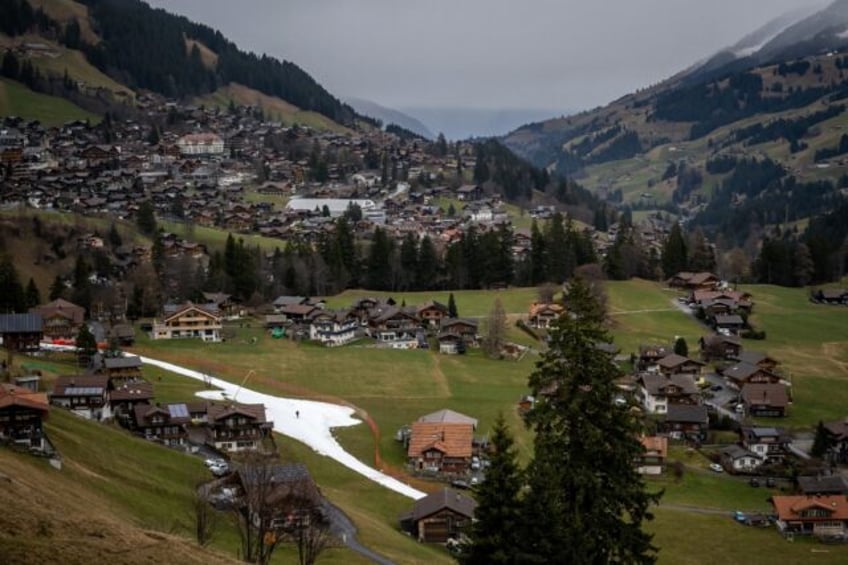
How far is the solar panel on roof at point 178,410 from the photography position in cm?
4200

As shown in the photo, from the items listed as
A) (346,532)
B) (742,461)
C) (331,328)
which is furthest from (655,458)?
(331,328)

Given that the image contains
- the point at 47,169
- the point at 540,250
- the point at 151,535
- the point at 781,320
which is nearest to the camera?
the point at 151,535

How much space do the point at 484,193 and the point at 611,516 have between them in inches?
5184

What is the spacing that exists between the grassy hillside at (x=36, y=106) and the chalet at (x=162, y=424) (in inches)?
4800

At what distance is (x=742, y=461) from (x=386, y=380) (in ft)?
76.4

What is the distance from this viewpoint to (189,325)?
210 ft

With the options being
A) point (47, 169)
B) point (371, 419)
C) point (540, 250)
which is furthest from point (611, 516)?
point (47, 169)

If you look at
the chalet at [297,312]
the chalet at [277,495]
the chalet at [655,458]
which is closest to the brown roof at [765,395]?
the chalet at [655,458]

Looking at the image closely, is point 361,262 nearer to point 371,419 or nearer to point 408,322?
point 408,322

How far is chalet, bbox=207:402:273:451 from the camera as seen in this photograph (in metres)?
43.1

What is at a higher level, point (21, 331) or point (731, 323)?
point (21, 331)

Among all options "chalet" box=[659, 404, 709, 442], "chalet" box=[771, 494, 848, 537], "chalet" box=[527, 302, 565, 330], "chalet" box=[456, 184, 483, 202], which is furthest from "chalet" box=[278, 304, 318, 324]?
"chalet" box=[456, 184, 483, 202]

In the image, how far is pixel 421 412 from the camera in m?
50.5

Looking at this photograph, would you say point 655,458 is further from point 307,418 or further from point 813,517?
point 307,418
